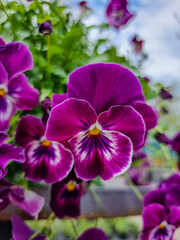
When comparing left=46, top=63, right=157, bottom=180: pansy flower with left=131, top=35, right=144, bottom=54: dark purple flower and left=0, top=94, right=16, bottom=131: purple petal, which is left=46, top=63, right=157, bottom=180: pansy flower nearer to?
left=0, top=94, right=16, bottom=131: purple petal

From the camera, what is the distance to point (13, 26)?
407 millimetres

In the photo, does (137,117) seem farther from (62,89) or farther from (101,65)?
(62,89)

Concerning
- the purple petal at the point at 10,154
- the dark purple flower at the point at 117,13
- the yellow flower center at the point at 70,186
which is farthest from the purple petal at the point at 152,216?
the dark purple flower at the point at 117,13

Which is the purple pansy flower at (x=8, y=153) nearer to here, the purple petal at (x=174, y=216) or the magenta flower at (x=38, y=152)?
the magenta flower at (x=38, y=152)

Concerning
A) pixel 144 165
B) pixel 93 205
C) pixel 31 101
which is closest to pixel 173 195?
pixel 93 205

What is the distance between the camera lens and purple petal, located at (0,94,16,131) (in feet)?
1.11

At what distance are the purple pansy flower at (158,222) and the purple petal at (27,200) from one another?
0.15m

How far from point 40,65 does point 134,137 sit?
221 mm

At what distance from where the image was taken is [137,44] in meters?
0.70

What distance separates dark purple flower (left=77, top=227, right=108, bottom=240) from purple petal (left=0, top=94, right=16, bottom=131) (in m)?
0.21

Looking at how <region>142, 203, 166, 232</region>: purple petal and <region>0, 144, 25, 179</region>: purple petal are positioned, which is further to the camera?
<region>142, 203, 166, 232</region>: purple petal

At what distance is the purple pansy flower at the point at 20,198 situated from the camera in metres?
0.34

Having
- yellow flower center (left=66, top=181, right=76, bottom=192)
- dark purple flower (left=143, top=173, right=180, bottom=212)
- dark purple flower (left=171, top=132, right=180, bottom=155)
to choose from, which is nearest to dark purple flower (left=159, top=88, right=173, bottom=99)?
dark purple flower (left=171, top=132, right=180, bottom=155)

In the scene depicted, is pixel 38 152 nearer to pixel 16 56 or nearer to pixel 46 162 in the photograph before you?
pixel 46 162
